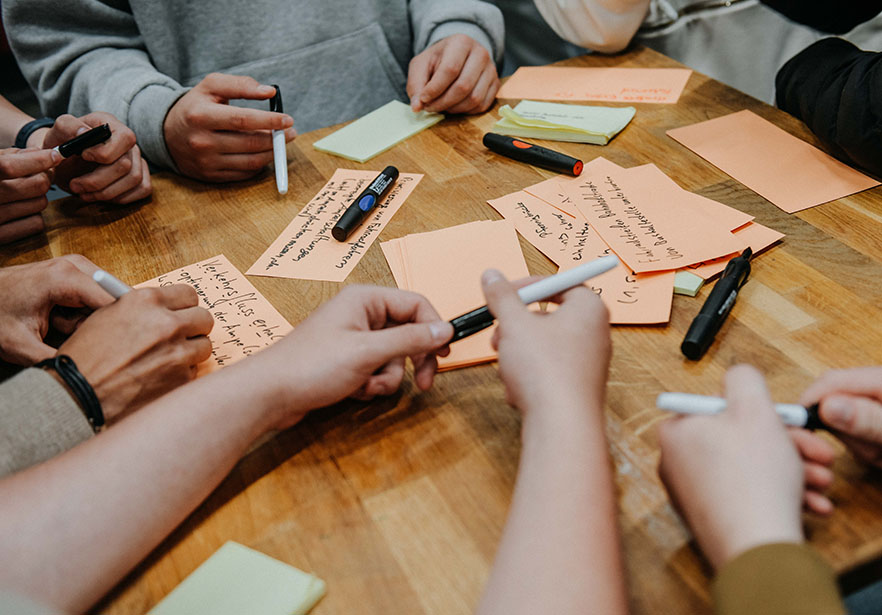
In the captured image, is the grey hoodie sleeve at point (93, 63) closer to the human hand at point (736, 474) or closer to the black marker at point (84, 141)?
the black marker at point (84, 141)

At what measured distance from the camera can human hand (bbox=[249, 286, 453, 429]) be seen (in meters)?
0.55

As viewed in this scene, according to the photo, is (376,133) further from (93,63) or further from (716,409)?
(716,409)

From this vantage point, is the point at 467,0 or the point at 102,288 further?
the point at 467,0

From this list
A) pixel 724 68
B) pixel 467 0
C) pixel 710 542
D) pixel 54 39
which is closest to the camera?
pixel 710 542

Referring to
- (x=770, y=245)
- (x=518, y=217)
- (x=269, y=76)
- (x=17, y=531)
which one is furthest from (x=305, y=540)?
(x=269, y=76)

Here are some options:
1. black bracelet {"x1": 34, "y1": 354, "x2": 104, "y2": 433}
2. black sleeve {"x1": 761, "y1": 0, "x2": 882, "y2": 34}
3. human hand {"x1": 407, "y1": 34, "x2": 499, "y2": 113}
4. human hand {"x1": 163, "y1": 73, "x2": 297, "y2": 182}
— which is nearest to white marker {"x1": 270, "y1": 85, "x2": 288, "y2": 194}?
human hand {"x1": 163, "y1": 73, "x2": 297, "y2": 182}

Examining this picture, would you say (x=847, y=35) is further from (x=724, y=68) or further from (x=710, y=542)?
(x=710, y=542)

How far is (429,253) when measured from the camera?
78 cm

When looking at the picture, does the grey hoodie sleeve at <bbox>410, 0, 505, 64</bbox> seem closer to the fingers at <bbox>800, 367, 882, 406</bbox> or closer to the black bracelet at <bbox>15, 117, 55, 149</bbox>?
the black bracelet at <bbox>15, 117, 55, 149</bbox>

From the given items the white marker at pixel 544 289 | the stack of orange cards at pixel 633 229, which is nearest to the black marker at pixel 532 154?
the stack of orange cards at pixel 633 229

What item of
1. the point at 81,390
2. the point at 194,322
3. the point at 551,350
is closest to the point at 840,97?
the point at 551,350

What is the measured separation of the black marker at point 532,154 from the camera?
0.89 meters

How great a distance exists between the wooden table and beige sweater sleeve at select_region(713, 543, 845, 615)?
0.17 feet

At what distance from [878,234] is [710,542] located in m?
0.53
